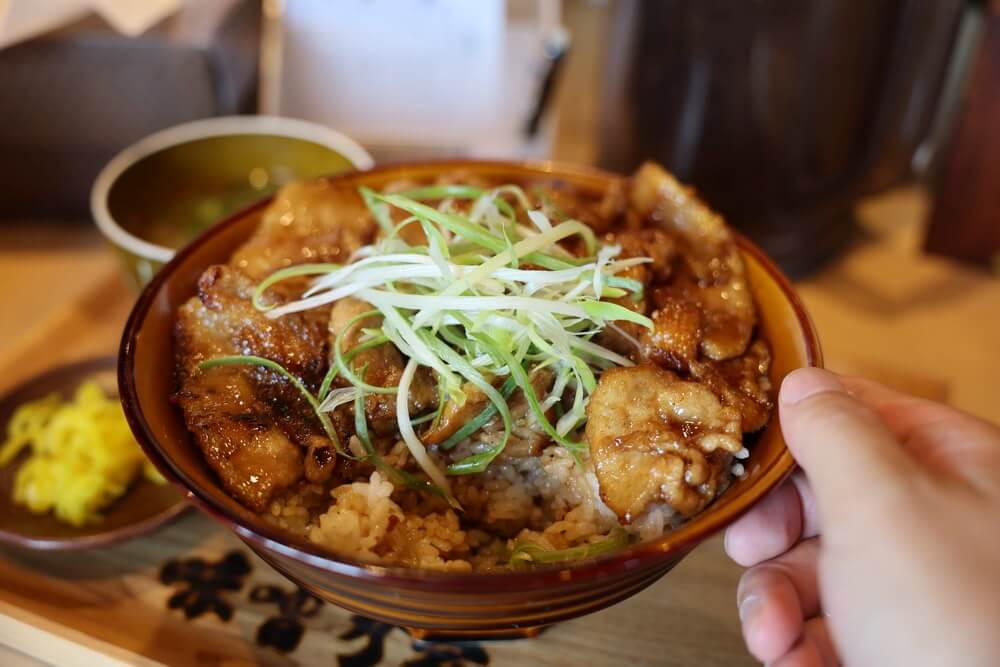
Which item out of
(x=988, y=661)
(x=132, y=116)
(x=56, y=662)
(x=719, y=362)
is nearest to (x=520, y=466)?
(x=719, y=362)

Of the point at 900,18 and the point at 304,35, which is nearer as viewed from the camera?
the point at 900,18

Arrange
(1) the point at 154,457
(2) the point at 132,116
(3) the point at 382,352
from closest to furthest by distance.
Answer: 1. (1) the point at 154,457
2. (3) the point at 382,352
3. (2) the point at 132,116

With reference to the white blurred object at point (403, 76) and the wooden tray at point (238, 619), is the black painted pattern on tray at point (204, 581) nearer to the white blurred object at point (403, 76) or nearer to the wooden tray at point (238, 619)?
the wooden tray at point (238, 619)

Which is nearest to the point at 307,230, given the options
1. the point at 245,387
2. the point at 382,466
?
the point at 245,387

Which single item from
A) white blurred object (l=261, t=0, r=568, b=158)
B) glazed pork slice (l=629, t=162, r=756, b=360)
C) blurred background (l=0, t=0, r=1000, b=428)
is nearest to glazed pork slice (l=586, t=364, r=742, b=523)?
glazed pork slice (l=629, t=162, r=756, b=360)

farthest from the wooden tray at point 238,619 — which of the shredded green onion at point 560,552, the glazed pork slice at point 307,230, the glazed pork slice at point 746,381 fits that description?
the glazed pork slice at point 307,230

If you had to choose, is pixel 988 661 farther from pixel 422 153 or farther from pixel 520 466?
pixel 422 153

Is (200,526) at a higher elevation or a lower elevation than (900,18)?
lower

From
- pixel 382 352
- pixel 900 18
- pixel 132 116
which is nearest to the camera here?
pixel 382 352
